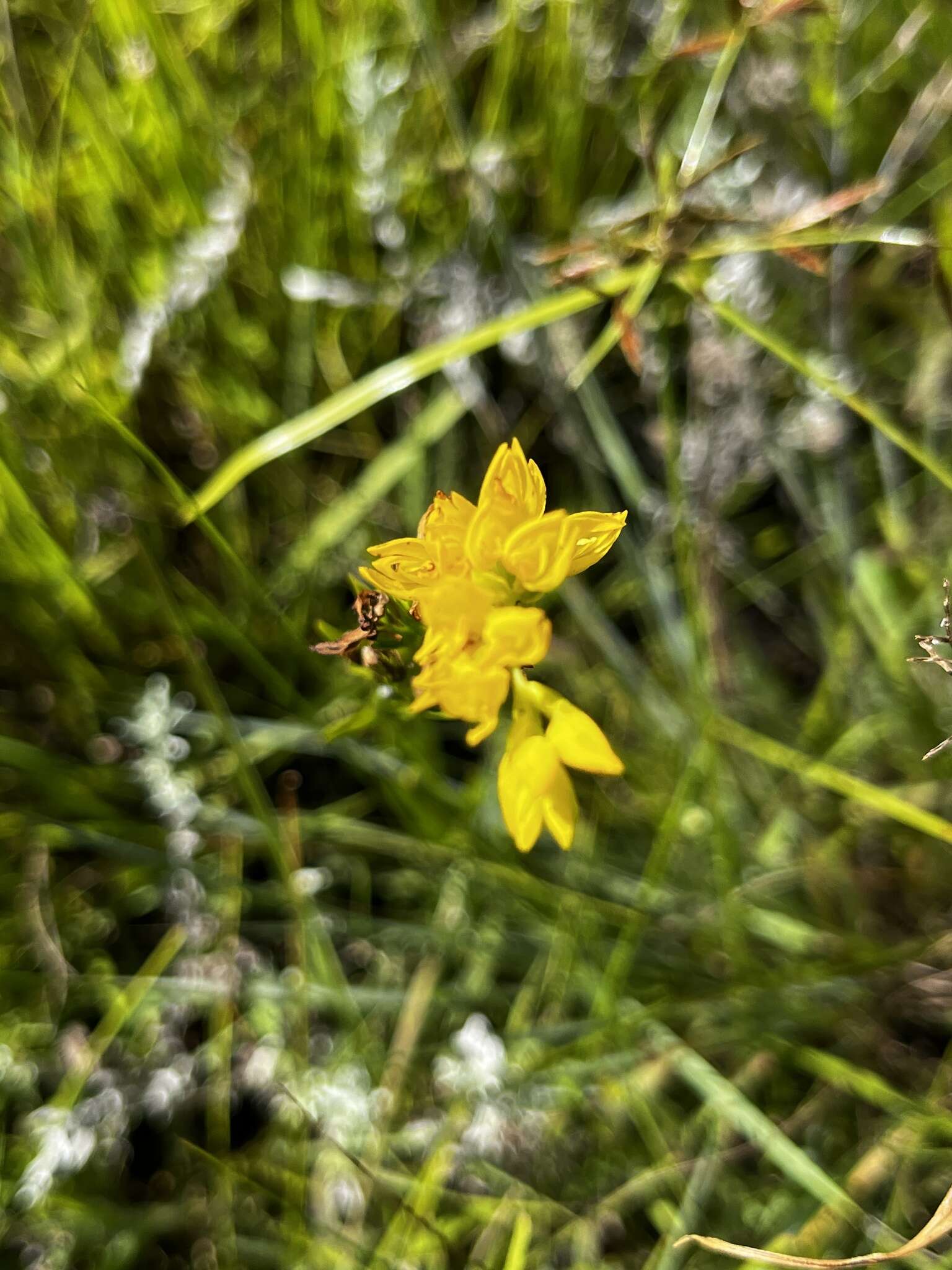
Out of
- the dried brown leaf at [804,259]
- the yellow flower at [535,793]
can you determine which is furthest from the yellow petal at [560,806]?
the dried brown leaf at [804,259]

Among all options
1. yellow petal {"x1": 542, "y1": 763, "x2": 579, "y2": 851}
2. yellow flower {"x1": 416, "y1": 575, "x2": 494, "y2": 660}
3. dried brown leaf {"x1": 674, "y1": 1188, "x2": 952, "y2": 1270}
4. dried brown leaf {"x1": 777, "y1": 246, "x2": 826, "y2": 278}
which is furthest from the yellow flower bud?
dried brown leaf {"x1": 777, "y1": 246, "x2": 826, "y2": 278}

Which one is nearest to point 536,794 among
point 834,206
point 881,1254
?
point 881,1254

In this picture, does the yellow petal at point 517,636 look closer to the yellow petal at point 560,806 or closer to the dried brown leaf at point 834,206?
the yellow petal at point 560,806

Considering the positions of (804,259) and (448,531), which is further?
(804,259)

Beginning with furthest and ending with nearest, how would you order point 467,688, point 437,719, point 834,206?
point 437,719, point 834,206, point 467,688

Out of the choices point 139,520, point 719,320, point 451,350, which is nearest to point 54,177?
point 139,520

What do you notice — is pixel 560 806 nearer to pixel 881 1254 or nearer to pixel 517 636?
pixel 517 636
